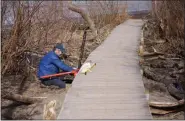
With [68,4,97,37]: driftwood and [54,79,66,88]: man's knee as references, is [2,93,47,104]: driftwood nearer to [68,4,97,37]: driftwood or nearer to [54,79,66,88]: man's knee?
[54,79,66,88]: man's knee

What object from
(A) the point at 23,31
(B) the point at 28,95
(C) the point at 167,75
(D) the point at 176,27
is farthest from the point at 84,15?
(B) the point at 28,95

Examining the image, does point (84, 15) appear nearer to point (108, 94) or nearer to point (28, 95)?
point (28, 95)

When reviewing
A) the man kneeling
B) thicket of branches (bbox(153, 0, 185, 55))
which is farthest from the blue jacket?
thicket of branches (bbox(153, 0, 185, 55))

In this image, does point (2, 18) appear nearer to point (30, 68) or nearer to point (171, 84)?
point (30, 68)

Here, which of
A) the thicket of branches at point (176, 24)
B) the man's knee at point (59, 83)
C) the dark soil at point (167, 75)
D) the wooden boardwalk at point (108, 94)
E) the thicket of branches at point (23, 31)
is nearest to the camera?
the wooden boardwalk at point (108, 94)

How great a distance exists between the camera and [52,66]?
7.71 meters

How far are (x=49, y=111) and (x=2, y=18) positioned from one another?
3.06 m

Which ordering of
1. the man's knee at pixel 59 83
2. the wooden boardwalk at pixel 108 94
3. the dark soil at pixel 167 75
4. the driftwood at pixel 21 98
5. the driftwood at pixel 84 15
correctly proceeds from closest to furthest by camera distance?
the wooden boardwalk at pixel 108 94 < the driftwood at pixel 21 98 < the man's knee at pixel 59 83 < the dark soil at pixel 167 75 < the driftwood at pixel 84 15

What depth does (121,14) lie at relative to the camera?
27.5 meters

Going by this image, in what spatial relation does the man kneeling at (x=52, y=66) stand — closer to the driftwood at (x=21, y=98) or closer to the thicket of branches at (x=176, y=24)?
the driftwood at (x=21, y=98)

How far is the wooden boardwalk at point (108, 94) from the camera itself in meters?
5.64

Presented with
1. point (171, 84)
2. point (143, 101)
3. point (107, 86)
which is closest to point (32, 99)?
point (107, 86)

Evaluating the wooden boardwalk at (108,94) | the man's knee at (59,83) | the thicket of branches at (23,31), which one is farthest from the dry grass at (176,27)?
the man's knee at (59,83)

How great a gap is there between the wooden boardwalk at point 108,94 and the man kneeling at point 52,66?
1.34ft
